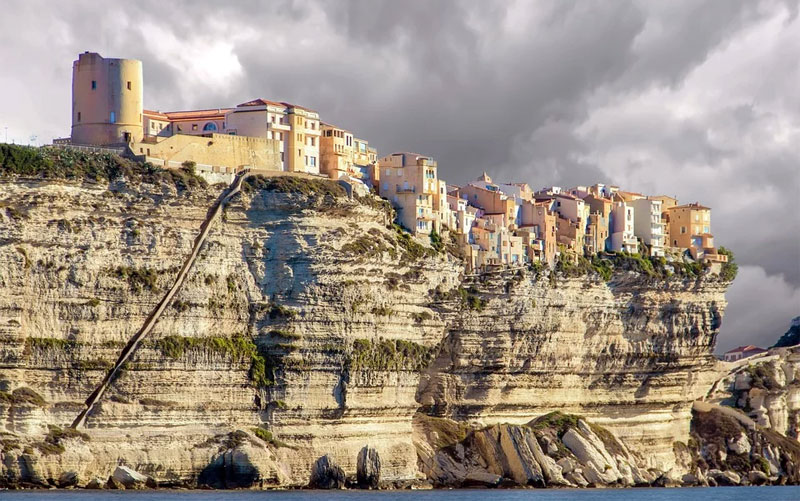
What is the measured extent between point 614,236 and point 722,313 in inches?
254

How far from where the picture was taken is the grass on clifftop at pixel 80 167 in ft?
212

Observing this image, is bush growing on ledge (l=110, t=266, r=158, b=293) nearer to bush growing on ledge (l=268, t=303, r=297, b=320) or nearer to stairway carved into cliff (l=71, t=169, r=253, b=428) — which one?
stairway carved into cliff (l=71, t=169, r=253, b=428)

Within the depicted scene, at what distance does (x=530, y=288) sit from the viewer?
3142 inches

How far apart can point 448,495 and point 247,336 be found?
941 cm

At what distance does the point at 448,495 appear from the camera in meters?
67.5

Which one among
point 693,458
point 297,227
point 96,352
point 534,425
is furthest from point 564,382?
point 96,352

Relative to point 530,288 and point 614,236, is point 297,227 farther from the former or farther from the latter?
point 614,236

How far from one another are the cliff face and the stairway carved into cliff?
28 cm

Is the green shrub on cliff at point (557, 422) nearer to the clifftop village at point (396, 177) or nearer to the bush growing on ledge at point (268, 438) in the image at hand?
the clifftop village at point (396, 177)

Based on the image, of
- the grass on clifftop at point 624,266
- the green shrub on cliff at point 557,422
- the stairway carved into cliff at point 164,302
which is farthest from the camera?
the grass on clifftop at point 624,266

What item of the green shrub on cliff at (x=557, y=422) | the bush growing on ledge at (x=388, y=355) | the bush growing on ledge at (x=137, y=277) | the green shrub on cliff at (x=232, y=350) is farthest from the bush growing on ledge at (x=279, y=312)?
the green shrub on cliff at (x=557, y=422)

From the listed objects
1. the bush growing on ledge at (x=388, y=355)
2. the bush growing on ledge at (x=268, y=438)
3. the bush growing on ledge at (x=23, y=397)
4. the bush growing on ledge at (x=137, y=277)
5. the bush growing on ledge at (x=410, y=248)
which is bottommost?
the bush growing on ledge at (x=268, y=438)

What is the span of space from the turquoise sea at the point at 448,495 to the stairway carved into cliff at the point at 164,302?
3.98 meters

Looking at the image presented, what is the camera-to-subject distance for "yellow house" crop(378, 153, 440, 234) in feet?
255
